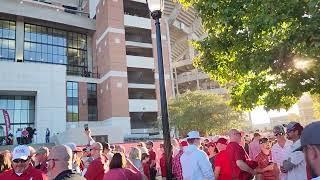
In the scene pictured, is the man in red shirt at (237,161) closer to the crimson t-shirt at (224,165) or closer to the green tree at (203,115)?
the crimson t-shirt at (224,165)

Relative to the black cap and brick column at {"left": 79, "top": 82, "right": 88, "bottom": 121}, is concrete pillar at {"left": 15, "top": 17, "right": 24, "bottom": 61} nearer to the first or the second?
brick column at {"left": 79, "top": 82, "right": 88, "bottom": 121}

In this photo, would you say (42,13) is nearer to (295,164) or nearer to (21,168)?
(21,168)

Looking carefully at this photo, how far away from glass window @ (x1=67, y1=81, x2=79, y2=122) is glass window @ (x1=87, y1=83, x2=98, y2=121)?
2461 millimetres

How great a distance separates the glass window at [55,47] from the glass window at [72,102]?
4058mm

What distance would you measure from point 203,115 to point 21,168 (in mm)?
39892

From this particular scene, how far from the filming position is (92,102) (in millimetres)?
49312

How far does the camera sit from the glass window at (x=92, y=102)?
49031 mm

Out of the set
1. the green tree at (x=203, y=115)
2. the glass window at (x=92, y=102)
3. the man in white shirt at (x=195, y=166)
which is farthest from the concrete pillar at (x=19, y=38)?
the man in white shirt at (x=195, y=166)

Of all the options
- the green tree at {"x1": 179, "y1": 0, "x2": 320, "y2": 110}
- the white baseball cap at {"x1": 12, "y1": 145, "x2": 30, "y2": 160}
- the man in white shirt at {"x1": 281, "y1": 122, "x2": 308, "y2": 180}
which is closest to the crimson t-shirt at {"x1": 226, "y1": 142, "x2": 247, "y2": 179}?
the man in white shirt at {"x1": 281, "y1": 122, "x2": 308, "y2": 180}

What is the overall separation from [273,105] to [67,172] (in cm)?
714

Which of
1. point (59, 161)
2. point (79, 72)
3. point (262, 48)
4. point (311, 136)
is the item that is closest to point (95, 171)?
point (59, 161)

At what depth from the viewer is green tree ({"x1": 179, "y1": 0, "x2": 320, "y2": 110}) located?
7484mm

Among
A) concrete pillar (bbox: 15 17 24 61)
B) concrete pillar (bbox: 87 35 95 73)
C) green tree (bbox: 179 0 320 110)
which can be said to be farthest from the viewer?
concrete pillar (bbox: 87 35 95 73)

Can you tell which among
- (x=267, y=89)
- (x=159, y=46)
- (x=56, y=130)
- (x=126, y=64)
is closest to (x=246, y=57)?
(x=267, y=89)
